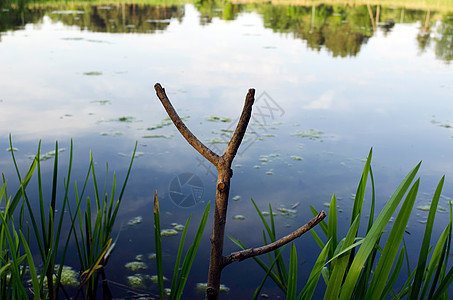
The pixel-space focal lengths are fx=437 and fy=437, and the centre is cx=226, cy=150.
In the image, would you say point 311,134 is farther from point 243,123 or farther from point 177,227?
point 243,123

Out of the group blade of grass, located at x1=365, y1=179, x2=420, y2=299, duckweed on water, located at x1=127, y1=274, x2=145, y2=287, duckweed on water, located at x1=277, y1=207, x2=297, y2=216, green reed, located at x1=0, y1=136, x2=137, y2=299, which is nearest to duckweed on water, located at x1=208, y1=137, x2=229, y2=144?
duckweed on water, located at x1=277, y1=207, x2=297, y2=216

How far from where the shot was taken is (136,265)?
219cm

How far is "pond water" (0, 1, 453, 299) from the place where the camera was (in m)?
2.76

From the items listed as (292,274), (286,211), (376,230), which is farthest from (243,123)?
(286,211)

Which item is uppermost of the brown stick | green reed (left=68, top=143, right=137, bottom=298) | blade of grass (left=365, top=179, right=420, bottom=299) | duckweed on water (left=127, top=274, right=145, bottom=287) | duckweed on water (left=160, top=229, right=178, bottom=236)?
the brown stick

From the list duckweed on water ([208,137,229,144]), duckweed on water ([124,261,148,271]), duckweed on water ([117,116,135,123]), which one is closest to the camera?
duckweed on water ([124,261,148,271])

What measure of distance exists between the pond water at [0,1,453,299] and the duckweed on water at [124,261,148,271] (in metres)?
0.03

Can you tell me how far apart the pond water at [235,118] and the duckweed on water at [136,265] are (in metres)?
0.03

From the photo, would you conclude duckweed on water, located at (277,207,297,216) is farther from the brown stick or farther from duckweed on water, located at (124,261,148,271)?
the brown stick

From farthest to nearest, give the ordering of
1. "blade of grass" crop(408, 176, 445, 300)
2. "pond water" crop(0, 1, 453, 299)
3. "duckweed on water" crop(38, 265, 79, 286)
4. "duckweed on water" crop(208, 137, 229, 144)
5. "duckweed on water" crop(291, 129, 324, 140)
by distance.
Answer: "duckweed on water" crop(291, 129, 324, 140), "duckweed on water" crop(208, 137, 229, 144), "pond water" crop(0, 1, 453, 299), "duckweed on water" crop(38, 265, 79, 286), "blade of grass" crop(408, 176, 445, 300)

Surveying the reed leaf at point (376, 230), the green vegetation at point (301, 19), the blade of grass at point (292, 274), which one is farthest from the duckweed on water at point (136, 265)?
the green vegetation at point (301, 19)

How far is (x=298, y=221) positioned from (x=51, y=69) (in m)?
5.20

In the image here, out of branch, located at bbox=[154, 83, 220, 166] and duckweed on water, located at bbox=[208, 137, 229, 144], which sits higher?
branch, located at bbox=[154, 83, 220, 166]

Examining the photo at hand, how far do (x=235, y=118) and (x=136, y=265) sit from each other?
261 centimetres
